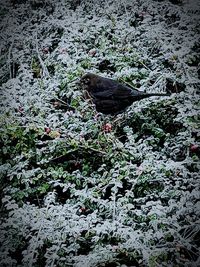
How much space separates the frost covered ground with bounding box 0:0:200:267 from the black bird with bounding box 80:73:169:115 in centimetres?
12

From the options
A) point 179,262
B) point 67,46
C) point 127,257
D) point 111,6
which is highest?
point 111,6

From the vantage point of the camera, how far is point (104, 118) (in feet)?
11.2

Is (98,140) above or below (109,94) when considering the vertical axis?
below

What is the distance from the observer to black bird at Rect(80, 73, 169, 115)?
3.18 metres

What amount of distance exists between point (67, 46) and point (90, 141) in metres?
1.50

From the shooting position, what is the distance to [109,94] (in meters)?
3.24

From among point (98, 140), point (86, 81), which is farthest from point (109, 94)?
point (98, 140)

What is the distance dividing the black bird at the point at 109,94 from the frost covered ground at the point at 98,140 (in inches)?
4.7

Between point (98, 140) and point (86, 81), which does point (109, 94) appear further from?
point (98, 140)

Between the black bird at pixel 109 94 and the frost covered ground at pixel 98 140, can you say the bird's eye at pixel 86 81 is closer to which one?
the black bird at pixel 109 94

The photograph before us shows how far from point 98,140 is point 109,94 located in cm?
43

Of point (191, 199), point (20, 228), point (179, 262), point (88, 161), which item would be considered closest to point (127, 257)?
point (179, 262)

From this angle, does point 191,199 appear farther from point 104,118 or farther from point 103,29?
point 103,29

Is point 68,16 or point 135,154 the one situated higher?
point 68,16
